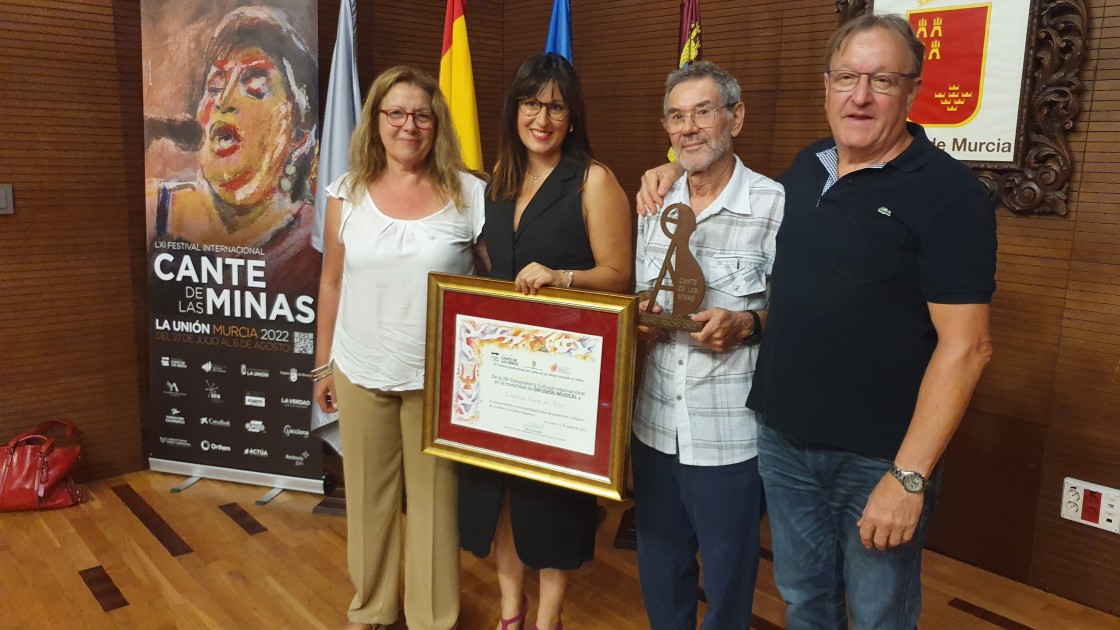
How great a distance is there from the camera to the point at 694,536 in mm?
1832

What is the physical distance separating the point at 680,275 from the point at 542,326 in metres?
0.36

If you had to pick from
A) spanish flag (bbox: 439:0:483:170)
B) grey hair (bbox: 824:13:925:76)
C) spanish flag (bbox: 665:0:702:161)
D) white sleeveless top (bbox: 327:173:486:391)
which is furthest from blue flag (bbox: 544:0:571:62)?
grey hair (bbox: 824:13:925:76)

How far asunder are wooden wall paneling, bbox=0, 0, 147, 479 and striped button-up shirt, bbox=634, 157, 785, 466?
273cm

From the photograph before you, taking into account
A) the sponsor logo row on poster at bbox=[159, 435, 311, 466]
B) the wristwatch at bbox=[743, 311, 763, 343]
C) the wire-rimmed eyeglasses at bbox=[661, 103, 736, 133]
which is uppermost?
the wire-rimmed eyeglasses at bbox=[661, 103, 736, 133]

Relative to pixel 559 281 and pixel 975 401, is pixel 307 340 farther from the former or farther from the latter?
pixel 975 401

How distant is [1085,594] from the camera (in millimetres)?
2672

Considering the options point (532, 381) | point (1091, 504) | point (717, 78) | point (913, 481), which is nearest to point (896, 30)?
point (717, 78)

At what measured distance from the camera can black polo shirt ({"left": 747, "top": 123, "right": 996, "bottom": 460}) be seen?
1271mm

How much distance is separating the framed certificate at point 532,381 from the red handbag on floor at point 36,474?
2076 mm

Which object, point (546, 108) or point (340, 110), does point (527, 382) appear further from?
point (340, 110)

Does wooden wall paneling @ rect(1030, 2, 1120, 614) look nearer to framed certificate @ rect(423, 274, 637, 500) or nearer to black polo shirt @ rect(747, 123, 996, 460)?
black polo shirt @ rect(747, 123, 996, 460)

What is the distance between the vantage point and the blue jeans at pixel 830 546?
56.2 inches

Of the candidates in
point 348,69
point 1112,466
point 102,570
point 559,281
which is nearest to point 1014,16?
point 1112,466

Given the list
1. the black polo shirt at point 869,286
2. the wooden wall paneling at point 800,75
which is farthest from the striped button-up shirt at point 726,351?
the wooden wall paneling at point 800,75
